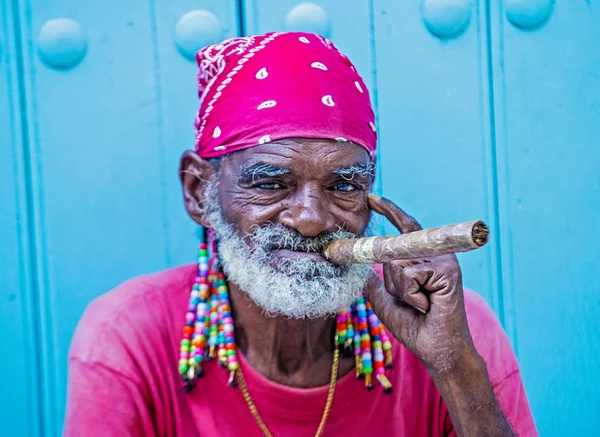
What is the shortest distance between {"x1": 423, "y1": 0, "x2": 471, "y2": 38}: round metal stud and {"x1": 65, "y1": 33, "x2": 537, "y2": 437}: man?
16.7 inches

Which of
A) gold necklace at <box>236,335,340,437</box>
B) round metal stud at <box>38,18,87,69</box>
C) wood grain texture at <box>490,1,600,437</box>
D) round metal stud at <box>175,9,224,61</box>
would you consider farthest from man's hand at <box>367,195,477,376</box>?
round metal stud at <box>38,18,87,69</box>

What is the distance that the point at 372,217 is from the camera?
6.40 ft

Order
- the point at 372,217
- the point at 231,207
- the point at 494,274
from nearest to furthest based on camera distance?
1. the point at 231,207
2. the point at 372,217
3. the point at 494,274

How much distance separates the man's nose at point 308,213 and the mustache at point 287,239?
1cm

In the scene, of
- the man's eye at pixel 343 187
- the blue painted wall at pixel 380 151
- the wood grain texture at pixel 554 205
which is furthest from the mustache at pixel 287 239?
the wood grain texture at pixel 554 205

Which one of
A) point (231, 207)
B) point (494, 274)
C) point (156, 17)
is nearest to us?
point (231, 207)

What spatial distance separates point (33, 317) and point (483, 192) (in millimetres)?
1350

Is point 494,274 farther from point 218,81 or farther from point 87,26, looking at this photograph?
point 87,26

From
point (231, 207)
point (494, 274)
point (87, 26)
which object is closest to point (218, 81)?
point (231, 207)

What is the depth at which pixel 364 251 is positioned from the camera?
4.96ft

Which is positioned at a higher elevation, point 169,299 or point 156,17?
point 156,17

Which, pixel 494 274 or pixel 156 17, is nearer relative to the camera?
pixel 156 17

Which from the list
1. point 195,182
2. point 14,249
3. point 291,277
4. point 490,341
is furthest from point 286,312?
point 14,249

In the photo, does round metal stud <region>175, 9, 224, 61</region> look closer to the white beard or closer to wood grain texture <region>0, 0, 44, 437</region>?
wood grain texture <region>0, 0, 44, 437</region>
